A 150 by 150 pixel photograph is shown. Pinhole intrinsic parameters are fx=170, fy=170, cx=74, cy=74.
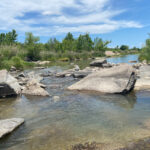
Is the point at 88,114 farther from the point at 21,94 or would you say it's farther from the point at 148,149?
the point at 21,94

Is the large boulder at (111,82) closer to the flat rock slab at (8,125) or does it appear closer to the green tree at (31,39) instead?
the flat rock slab at (8,125)

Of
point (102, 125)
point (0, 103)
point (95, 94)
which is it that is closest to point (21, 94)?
point (0, 103)

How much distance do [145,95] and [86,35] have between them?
87457 millimetres

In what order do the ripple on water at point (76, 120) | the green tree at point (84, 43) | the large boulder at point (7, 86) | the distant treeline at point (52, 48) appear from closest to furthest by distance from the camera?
the ripple on water at point (76, 120) < the large boulder at point (7, 86) < the distant treeline at point (52, 48) < the green tree at point (84, 43)

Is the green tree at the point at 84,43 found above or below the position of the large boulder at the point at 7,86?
above

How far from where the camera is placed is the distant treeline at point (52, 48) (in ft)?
182

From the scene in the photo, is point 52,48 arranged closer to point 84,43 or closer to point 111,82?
point 84,43

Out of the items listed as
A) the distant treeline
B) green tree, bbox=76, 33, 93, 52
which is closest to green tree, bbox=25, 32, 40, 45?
the distant treeline

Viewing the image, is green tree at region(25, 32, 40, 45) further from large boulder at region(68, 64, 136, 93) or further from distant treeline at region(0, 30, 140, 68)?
large boulder at region(68, 64, 136, 93)

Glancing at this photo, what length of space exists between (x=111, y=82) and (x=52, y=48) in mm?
81382

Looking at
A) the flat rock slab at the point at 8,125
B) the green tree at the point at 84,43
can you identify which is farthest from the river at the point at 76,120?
the green tree at the point at 84,43

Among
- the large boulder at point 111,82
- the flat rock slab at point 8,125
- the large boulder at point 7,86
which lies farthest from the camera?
the large boulder at point 111,82

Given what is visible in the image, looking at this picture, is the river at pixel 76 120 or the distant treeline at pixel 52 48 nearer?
the river at pixel 76 120

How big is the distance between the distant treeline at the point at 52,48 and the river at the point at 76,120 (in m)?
35.1
